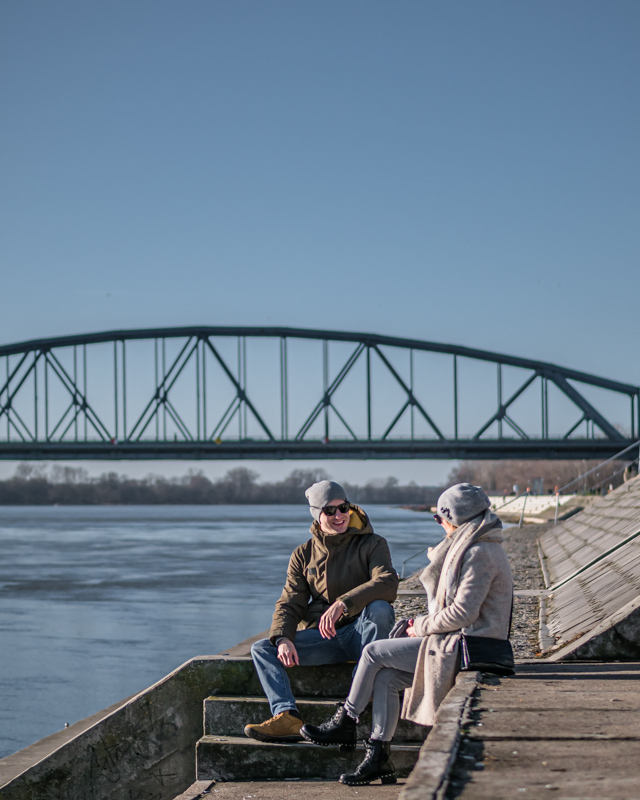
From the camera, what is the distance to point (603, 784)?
2578 millimetres

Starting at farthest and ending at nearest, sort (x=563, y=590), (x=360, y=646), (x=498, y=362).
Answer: (x=498, y=362) < (x=563, y=590) < (x=360, y=646)

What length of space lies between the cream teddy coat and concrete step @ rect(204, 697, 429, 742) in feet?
2.73

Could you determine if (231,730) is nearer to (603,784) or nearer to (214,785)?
(214,785)

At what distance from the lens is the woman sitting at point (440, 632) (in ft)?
13.5

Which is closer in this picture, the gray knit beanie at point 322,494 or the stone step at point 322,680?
the gray knit beanie at point 322,494

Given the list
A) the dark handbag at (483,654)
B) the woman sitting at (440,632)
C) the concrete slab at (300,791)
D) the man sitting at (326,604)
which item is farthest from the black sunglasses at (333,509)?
the concrete slab at (300,791)

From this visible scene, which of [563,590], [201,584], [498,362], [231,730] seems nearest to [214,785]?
[231,730]

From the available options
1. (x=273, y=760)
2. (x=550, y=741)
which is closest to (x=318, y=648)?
(x=273, y=760)

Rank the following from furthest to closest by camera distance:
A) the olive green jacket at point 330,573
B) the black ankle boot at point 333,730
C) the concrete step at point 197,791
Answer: the olive green jacket at point 330,573 < the concrete step at point 197,791 < the black ankle boot at point 333,730

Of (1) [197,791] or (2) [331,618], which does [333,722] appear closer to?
(2) [331,618]

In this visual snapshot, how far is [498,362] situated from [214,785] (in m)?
52.7

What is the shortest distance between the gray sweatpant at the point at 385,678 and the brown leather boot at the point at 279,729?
453mm

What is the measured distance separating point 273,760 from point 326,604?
0.84 m

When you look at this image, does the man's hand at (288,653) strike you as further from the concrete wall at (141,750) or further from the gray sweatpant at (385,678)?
the concrete wall at (141,750)
